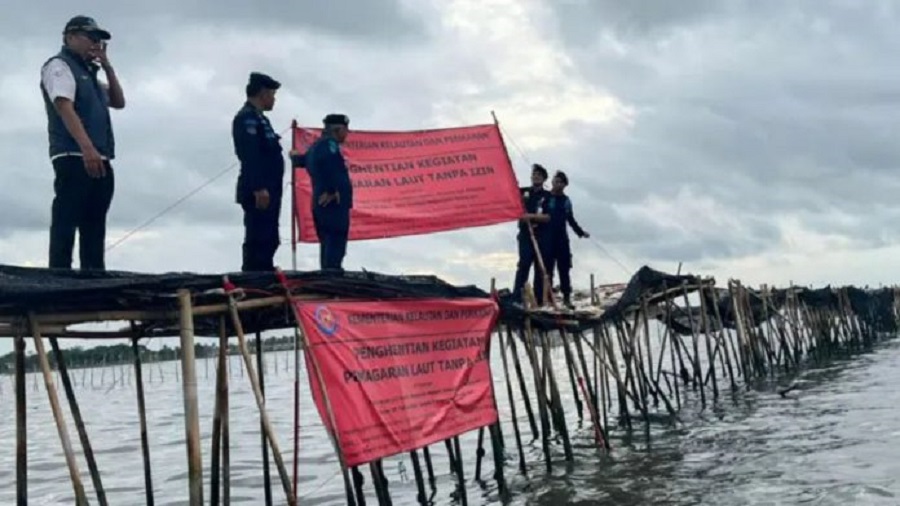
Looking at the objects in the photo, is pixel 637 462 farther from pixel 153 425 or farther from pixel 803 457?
pixel 153 425

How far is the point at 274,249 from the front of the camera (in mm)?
8281

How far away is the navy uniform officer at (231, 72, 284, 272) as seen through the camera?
803cm

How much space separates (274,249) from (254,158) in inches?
32.2

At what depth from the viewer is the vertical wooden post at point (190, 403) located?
5.69 metres

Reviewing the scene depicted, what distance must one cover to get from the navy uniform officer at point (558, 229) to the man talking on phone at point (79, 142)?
26.8 ft

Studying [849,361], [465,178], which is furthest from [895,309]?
[465,178]

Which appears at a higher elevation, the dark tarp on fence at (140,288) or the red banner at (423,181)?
the red banner at (423,181)

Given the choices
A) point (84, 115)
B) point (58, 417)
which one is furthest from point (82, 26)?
point (58, 417)

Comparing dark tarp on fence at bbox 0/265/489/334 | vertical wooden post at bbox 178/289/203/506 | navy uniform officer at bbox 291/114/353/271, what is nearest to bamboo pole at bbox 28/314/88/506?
dark tarp on fence at bbox 0/265/489/334

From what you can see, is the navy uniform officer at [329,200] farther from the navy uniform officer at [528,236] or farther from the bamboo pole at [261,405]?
the navy uniform officer at [528,236]

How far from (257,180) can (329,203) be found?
113 centimetres

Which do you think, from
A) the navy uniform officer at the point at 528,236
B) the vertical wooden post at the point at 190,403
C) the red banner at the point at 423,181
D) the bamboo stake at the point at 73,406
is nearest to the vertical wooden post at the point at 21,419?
the bamboo stake at the point at 73,406

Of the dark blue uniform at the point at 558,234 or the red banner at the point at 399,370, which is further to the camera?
the dark blue uniform at the point at 558,234

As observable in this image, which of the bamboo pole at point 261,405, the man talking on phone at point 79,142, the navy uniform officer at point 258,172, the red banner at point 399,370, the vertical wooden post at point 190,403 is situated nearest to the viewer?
the vertical wooden post at point 190,403
